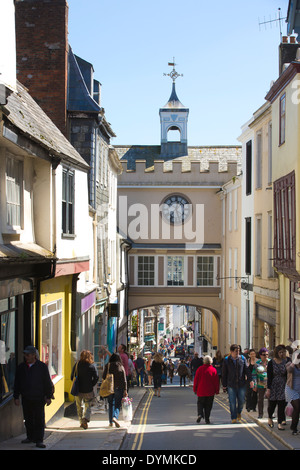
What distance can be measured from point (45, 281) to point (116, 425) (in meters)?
3.25

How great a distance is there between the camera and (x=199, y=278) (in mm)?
40969

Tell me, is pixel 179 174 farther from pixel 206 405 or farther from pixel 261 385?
pixel 206 405

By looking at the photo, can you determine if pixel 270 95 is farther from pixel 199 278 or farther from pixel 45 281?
pixel 199 278

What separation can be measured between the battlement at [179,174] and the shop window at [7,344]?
97.4 ft

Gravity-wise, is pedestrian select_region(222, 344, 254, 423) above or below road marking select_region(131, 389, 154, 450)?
above

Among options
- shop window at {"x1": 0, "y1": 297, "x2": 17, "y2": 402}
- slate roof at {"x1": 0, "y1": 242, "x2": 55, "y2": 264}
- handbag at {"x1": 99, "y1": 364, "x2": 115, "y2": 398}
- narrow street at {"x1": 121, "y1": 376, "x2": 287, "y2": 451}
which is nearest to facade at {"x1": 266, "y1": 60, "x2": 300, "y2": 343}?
narrow street at {"x1": 121, "y1": 376, "x2": 287, "y2": 451}

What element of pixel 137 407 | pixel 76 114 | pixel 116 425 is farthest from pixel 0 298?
pixel 76 114

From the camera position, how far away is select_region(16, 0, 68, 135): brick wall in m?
20.6

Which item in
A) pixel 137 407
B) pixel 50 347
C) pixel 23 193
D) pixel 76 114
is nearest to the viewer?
pixel 23 193

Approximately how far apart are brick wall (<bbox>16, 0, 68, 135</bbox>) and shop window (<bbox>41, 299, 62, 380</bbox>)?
7629 millimetres

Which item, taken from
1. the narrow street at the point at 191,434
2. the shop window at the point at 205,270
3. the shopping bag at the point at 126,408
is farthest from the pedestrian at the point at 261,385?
the shop window at the point at 205,270

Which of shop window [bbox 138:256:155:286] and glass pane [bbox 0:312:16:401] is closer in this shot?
glass pane [bbox 0:312:16:401]

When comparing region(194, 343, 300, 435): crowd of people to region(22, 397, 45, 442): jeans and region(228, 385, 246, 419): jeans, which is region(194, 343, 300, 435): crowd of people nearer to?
region(228, 385, 246, 419): jeans
